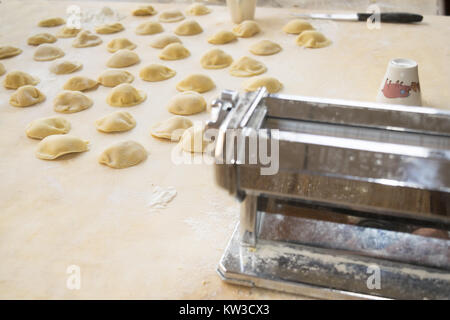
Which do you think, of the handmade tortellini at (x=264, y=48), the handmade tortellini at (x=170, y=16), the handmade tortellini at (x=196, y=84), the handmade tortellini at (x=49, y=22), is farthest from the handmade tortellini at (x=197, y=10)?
the handmade tortellini at (x=196, y=84)

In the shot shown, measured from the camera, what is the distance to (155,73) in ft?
7.55

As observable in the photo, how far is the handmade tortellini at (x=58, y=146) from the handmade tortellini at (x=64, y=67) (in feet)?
2.52

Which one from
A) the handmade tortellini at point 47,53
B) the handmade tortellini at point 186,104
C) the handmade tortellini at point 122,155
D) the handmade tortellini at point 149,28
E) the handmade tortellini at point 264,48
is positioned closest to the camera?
the handmade tortellini at point 122,155

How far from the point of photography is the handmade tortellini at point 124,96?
2082 mm

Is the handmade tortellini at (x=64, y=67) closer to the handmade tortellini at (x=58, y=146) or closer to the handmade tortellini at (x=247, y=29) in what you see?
the handmade tortellini at (x=58, y=146)

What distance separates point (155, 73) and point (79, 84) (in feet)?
1.24

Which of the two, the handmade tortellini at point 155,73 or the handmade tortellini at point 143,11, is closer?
the handmade tortellini at point 155,73

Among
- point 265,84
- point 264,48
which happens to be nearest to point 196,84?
point 265,84

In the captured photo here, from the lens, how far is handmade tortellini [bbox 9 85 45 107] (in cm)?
213

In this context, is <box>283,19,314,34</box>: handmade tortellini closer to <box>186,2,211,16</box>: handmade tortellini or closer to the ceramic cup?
<box>186,2,211,16</box>: handmade tortellini

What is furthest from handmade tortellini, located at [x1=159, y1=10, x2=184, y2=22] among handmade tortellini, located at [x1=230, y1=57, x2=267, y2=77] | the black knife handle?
the black knife handle

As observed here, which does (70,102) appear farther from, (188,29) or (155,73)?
(188,29)

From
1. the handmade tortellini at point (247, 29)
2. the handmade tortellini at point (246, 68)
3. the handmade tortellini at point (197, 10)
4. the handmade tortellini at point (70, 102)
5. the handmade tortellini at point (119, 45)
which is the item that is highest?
the handmade tortellini at point (197, 10)

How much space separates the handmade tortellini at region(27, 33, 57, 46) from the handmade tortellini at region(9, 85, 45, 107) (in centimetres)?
79
